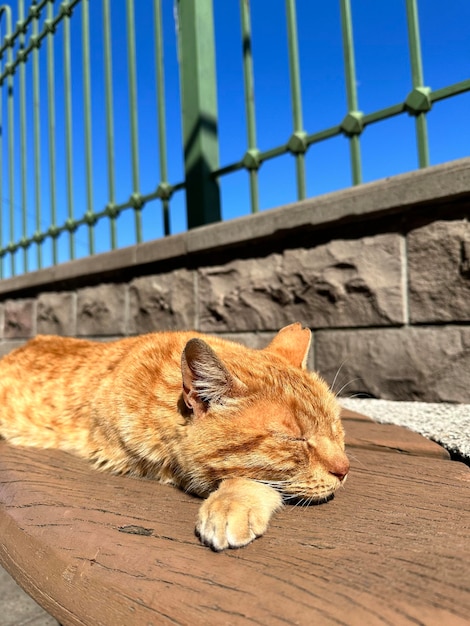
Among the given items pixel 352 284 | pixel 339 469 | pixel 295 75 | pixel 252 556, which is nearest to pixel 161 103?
pixel 295 75

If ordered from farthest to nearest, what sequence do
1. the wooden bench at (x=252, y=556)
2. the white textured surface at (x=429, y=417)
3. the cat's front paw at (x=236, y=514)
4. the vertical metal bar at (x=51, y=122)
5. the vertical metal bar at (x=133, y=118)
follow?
the vertical metal bar at (x=51, y=122) → the vertical metal bar at (x=133, y=118) → the white textured surface at (x=429, y=417) → the cat's front paw at (x=236, y=514) → the wooden bench at (x=252, y=556)

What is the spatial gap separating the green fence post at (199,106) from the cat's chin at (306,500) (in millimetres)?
2379

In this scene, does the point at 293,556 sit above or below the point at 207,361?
below

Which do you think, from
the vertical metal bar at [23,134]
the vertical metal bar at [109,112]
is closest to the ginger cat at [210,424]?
the vertical metal bar at [109,112]

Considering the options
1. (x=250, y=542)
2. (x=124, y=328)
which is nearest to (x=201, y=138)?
(x=124, y=328)

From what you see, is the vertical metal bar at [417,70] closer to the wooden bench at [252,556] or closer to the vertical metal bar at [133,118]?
the wooden bench at [252,556]

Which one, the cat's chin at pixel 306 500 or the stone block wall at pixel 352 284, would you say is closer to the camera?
the cat's chin at pixel 306 500

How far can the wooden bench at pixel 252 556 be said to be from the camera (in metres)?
0.72

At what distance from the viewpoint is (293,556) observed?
0.89m

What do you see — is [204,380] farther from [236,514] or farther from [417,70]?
[417,70]

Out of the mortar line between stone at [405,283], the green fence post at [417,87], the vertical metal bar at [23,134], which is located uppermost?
the vertical metal bar at [23,134]

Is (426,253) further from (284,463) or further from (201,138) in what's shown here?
(201,138)

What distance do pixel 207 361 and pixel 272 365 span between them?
0.96 feet

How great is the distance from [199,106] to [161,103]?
1.33ft
